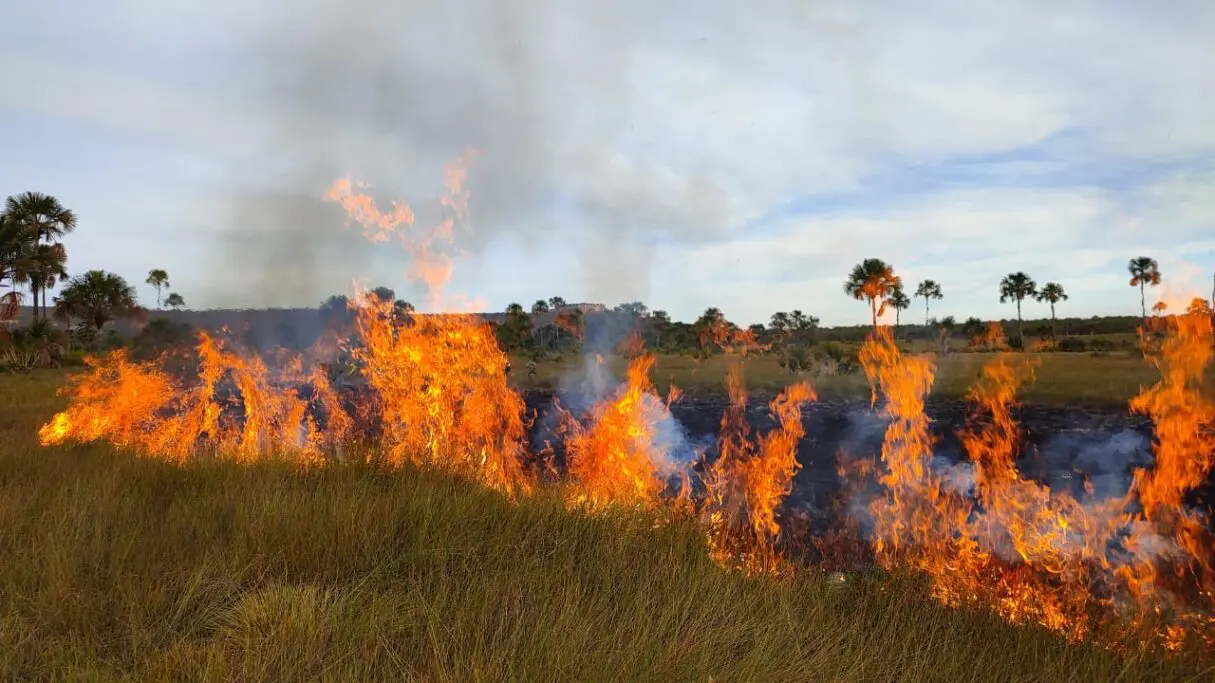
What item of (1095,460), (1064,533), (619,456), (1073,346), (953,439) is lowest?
(1064,533)

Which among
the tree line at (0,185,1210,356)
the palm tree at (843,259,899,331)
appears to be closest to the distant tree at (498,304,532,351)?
the tree line at (0,185,1210,356)

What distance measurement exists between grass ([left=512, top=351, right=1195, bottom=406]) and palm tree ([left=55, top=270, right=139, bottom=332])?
32.5m

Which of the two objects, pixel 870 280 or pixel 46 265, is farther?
pixel 870 280

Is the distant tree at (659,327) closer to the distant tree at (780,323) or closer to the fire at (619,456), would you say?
the distant tree at (780,323)

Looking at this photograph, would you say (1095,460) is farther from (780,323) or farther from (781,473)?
(780,323)

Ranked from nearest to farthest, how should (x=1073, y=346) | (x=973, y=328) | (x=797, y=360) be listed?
(x=797, y=360)
(x=1073, y=346)
(x=973, y=328)

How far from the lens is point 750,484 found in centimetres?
1675

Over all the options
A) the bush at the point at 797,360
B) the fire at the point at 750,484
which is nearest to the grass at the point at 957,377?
the bush at the point at 797,360

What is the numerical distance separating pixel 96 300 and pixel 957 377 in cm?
6285

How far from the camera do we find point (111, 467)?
8.30m

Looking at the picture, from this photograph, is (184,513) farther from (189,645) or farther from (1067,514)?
(1067,514)

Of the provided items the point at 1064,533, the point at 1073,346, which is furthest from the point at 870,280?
the point at 1064,533

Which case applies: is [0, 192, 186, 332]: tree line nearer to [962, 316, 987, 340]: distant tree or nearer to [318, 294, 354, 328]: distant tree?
[318, 294, 354, 328]: distant tree

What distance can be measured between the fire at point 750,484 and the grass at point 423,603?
97 centimetres
